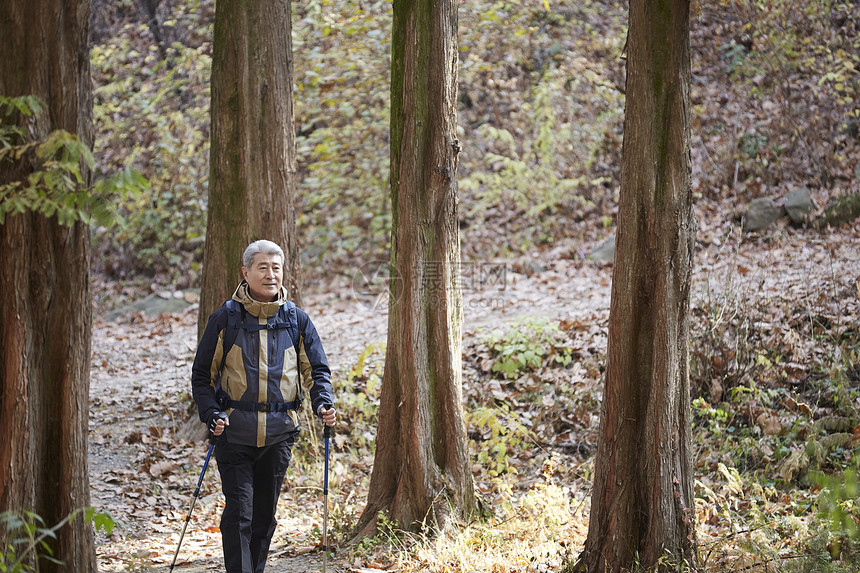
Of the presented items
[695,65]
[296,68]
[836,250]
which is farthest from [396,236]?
[695,65]

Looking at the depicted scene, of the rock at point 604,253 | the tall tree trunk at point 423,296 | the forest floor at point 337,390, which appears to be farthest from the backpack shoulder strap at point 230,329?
the rock at point 604,253

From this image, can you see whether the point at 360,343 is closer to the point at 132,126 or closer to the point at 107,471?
the point at 107,471

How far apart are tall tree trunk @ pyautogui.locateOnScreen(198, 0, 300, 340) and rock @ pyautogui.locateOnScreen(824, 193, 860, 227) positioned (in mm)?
8957

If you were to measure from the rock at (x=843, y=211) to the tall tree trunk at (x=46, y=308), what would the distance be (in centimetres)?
1158

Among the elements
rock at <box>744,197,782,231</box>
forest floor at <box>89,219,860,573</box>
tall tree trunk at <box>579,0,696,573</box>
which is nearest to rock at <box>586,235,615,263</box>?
forest floor at <box>89,219,860,573</box>

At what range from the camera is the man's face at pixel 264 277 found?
15.1 feet

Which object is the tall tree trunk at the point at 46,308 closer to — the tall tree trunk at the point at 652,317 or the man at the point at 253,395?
the man at the point at 253,395

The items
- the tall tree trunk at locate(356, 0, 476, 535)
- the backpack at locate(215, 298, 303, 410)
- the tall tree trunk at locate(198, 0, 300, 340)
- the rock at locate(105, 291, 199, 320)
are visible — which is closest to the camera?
the backpack at locate(215, 298, 303, 410)

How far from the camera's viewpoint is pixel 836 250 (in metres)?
10.3

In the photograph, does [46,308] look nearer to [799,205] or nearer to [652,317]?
[652,317]

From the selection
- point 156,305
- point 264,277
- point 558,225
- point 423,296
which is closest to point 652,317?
point 423,296

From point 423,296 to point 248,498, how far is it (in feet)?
6.22

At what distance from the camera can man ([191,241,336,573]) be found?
177 inches

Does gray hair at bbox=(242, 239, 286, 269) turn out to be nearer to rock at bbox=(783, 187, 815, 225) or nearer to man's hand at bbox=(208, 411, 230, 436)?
man's hand at bbox=(208, 411, 230, 436)
